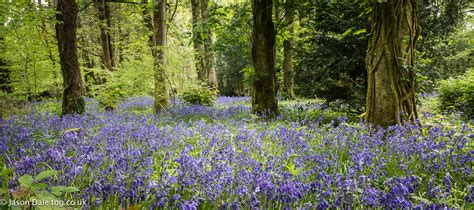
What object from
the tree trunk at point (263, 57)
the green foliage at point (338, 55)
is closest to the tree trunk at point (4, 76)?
the tree trunk at point (263, 57)

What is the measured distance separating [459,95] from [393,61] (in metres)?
5.80

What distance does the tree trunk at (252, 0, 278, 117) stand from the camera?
26.0 ft

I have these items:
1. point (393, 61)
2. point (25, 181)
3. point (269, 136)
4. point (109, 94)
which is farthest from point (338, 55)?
point (25, 181)

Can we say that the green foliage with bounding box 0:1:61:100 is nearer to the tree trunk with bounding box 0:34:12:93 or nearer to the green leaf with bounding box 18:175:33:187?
the tree trunk with bounding box 0:34:12:93

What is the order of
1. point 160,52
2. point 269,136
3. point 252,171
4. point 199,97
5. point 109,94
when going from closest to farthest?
point 252,171 → point 269,136 → point 160,52 → point 109,94 → point 199,97

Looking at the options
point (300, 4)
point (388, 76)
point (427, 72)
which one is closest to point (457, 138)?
point (388, 76)

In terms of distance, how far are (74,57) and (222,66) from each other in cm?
2146

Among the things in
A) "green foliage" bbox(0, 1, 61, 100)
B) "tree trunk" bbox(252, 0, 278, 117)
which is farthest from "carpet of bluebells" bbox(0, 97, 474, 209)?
"tree trunk" bbox(252, 0, 278, 117)

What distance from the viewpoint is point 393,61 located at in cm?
534

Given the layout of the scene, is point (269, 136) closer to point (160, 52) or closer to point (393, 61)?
point (393, 61)

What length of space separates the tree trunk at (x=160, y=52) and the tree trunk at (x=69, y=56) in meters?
2.13

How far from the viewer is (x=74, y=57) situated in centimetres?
761

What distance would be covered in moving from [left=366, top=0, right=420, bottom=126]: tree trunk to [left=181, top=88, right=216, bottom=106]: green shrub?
9198mm

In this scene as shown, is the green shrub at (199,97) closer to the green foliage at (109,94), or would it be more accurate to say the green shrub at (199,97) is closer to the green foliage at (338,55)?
the green foliage at (109,94)
